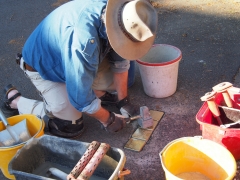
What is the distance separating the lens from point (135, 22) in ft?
6.07

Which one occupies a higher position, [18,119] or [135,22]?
[135,22]

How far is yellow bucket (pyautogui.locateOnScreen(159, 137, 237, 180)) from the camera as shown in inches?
76.5

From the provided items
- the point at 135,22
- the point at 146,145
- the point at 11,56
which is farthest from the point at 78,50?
the point at 11,56

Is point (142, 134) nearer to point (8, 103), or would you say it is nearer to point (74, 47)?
point (74, 47)

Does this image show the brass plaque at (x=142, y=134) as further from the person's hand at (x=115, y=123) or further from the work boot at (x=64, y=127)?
the work boot at (x=64, y=127)

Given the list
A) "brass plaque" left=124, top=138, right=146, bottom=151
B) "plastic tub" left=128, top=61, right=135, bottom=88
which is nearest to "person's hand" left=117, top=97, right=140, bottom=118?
"brass plaque" left=124, top=138, right=146, bottom=151

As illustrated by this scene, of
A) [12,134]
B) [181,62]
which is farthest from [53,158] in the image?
[181,62]

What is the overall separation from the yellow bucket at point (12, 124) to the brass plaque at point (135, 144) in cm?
72

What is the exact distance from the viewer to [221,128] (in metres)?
2.04

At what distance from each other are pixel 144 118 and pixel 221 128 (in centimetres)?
79

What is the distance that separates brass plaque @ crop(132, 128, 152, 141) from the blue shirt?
0.57m

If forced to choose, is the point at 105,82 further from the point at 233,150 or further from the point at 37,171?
the point at 233,150

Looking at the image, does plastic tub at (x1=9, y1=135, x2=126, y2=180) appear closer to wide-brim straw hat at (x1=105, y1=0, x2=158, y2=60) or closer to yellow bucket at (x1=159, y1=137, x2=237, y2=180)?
yellow bucket at (x1=159, y1=137, x2=237, y2=180)

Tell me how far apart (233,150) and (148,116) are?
788 mm
